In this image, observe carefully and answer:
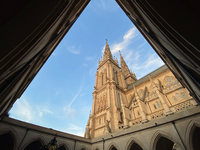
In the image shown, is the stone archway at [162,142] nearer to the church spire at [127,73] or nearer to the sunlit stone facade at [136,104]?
the sunlit stone facade at [136,104]

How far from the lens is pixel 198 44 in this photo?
2348 mm

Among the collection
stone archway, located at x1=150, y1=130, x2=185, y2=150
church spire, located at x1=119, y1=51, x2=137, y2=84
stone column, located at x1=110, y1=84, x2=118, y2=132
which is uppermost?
church spire, located at x1=119, y1=51, x2=137, y2=84

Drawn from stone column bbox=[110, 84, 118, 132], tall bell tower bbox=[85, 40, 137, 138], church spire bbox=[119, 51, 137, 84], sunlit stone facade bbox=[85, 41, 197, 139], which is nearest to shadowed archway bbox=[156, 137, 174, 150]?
sunlit stone facade bbox=[85, 41, 197, 139]

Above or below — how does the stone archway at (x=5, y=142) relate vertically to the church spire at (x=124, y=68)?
below

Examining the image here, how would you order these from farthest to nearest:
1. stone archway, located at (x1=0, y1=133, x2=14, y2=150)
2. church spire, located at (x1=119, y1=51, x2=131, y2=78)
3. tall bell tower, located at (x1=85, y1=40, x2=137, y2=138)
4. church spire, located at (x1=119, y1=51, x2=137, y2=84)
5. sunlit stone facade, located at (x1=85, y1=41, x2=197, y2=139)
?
1. church spire, located at (x1=119, y1=51, x2=131, y2=78)
2. church spire, located at (x1=119, y1=51, x2=137, y2=84)
3. tall bell tower, located at (x1=85, y1=40, x2=137, y2=138)
4. sunlit stone facade, located at (x1=85, y1=41, x2=197, y2=139)
5. stone archway, located at (x1=0, y1=133, x2=14, y2=150)

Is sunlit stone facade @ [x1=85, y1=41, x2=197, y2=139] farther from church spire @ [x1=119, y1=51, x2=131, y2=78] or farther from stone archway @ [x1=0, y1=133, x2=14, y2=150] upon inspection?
church spire @ [x1=119, y1=51, x2=131, y2=78]

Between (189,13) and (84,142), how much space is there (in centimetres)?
1536

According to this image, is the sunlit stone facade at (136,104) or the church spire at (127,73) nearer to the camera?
the sunlit stone facade at (136,104)

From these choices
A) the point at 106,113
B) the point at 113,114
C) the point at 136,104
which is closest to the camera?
the point at 113,114

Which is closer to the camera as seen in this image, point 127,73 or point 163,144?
point 163,144

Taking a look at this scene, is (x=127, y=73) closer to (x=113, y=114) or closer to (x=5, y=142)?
(x=113, y=114)

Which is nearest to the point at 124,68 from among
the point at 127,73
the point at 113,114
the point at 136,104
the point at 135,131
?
the point at 127,73

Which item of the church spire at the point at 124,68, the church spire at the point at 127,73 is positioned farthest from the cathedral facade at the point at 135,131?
the church spire at the point at 124,68

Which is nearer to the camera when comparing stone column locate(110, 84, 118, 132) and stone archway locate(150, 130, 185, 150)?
stone archway locate(150, 130, 185, 150)
